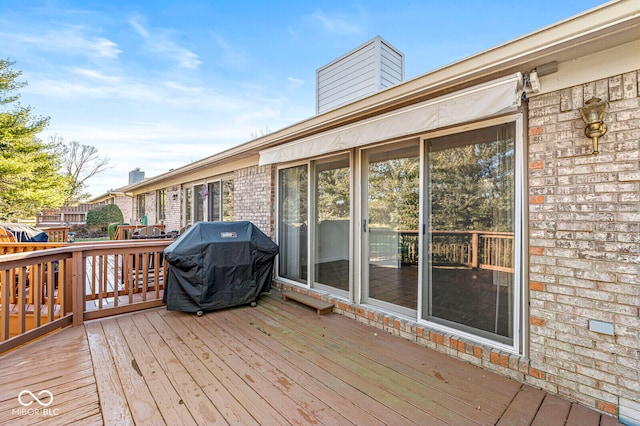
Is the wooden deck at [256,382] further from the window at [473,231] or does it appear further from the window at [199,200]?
the window at [199,200]

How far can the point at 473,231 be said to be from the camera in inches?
103

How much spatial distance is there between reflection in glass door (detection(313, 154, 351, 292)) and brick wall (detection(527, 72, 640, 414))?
202 cm

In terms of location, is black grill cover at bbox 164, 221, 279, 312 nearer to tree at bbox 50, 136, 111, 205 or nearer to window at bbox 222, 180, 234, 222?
window at bbox 222, 180, 234, 222

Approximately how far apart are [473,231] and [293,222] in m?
2.77

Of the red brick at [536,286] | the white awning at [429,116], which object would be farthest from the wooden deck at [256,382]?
the white awning at [429,116]

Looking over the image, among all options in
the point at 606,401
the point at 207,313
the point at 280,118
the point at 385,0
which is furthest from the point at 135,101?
the point at 606,401

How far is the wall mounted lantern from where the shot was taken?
1890 mm

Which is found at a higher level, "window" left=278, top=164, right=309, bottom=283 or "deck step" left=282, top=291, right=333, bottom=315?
"window" left=278, top=164, right=309, bottom=283

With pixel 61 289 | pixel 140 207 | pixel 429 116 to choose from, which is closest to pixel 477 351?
pixel 429 116

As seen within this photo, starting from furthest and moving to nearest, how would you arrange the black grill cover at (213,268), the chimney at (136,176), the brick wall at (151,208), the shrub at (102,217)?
the chimney at (136,176) < the shrub at (102,217) < the brick wall at (151,208) < the black grill cover at (213,268)

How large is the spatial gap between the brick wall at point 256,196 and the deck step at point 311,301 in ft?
3.94

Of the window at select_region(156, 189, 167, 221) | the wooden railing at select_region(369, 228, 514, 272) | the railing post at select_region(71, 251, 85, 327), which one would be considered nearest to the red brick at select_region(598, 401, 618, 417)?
the wooden railing at select_region(369, 228, 514, 272)

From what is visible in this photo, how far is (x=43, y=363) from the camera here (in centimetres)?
252

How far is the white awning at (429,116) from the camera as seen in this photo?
6.83 ft
